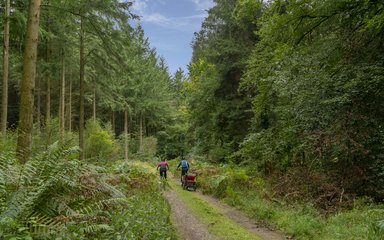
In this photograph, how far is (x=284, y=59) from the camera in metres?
12.4

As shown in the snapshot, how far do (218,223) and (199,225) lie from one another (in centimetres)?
57

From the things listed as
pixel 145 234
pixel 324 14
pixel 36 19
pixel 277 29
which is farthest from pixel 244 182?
pixel 36 19

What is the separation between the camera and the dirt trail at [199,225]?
761 cm

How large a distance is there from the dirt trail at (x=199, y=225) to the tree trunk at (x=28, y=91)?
410 centimetres

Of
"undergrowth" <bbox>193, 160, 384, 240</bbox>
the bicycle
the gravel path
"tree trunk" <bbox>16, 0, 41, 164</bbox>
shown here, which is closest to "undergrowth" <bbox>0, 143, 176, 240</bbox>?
"tree trunk" <bbox>16, 0, 41, 164</bbox>

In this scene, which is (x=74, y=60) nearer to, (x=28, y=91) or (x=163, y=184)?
(x=163, y=184)

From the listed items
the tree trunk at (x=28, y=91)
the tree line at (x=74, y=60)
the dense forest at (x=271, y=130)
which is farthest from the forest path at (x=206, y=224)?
the tree line at (x=74, y=60)

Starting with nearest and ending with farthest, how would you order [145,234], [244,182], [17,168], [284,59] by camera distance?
[17,168] < [145,234] < [284,59] < [244,182]

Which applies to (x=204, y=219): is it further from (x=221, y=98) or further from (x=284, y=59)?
(x=221, y=98)

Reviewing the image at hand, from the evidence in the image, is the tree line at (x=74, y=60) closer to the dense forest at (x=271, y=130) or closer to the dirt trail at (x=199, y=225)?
the dense forest at (x=271, y=130)

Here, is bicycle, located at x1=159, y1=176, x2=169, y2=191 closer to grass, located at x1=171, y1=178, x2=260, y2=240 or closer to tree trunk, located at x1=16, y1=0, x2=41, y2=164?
grass, located at x1=171, y1=178, x2=260, y2=240

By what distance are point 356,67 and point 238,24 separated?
38.4ft

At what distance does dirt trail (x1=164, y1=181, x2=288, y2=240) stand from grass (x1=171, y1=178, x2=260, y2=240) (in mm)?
194

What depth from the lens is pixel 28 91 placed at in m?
7.08
